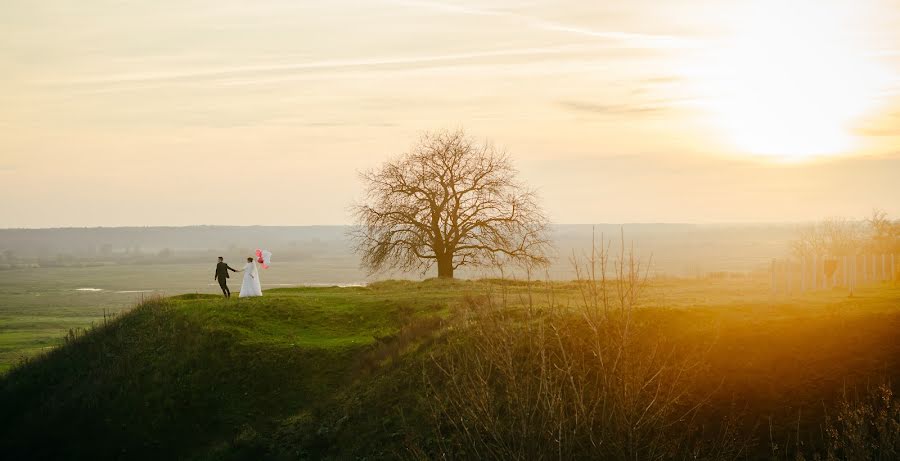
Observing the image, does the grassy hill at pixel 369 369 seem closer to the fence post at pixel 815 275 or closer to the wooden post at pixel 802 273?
the wooden post at pixel 802 273

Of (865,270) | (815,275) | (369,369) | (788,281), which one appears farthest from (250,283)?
(865,270)

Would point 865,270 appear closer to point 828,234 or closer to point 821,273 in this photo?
point 821,273

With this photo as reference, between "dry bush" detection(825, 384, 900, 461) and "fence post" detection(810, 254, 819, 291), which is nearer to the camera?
"dry bush" detection(825, 384, 900, 461)

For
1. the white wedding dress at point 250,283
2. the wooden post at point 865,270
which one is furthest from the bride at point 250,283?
the wooden post at point 865,270

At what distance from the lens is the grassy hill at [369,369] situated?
2142cm

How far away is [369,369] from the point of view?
2828 centimetres

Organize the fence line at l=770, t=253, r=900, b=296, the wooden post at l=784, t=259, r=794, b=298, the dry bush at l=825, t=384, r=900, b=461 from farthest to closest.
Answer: the fence line at l=770, t=253, r=900, b=296
the wooden post at l=784, t=259, r=794, b=298
the dry bush at l=825, t=384, r=900, b=461

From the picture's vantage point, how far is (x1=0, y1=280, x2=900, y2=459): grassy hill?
2142 centimetres

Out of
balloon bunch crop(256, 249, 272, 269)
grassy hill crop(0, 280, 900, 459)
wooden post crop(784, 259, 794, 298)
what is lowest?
grassy hill crop(0, 280, 900, 459)

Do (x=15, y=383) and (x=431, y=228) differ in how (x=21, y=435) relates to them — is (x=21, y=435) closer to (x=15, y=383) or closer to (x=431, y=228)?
(x=15, y=383)

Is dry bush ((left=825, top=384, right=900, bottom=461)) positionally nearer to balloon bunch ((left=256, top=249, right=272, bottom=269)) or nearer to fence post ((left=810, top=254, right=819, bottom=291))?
fence post ((left=810, top=254, right=819, bottom=291))

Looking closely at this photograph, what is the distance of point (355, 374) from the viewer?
28.5m

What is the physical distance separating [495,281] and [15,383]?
72.9ft

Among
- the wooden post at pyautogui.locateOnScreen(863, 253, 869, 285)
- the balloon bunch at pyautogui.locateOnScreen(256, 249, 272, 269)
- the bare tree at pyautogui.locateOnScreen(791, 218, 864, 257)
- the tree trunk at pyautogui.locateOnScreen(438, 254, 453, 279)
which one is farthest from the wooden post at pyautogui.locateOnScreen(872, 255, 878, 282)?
the bare tree at pyautogui.locateOnScreen(791, 218, 864, 257)
